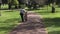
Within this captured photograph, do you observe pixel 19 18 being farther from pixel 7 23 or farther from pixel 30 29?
pixel 30 29

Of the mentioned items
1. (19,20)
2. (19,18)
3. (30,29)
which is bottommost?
(19,18)

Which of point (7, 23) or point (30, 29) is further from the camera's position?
point (7, 23)

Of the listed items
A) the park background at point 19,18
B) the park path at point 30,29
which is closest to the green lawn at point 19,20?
the park background at point 19,18

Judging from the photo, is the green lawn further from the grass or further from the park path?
the park path

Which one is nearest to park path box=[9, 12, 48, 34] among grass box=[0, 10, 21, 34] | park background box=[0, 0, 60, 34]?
park background box=[0, 0, 60, 34]

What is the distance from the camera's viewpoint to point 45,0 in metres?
72.1

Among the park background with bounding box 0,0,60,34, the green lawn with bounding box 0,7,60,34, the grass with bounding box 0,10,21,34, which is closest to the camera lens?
the green lawn with bounding box 0,7,60,34

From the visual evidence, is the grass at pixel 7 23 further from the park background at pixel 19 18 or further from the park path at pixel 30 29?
the park path at pixel 30 29

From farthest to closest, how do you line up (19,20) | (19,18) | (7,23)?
(19,18)
(19,20)
(7,23)

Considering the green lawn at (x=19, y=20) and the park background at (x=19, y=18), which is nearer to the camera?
the green lawn at (x=19, y=20)

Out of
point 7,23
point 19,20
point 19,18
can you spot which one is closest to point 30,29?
point 7,23

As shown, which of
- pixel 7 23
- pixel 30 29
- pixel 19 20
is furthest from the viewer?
pixel 19 20

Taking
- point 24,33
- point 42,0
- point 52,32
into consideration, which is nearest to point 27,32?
point 24,33

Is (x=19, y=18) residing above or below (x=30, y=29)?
below
